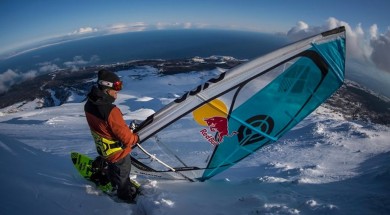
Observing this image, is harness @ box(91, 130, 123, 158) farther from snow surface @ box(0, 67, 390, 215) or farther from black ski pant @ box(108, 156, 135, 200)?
snow surface @ box(0, 67, 390, 215)

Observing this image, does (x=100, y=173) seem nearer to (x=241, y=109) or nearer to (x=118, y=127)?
(x=118, y=127)

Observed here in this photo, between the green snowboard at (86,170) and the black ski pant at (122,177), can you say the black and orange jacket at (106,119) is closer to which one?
the black ski pant at (122,177)

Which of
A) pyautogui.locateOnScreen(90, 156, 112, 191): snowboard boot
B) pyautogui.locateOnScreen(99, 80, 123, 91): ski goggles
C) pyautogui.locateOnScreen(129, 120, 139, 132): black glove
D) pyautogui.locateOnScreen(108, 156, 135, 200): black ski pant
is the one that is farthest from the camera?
pyautogui.locateOnScreen(129, 120, 139, 132): black glove

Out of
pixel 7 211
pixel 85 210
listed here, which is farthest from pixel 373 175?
pixel 7 211

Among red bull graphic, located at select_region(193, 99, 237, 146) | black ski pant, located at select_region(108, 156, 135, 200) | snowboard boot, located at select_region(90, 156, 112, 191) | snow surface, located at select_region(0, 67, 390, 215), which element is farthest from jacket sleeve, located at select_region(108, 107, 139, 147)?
red bull graphic, located at select_region(193, 99, 237, 146)

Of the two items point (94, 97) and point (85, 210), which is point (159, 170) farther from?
point (94, 97)

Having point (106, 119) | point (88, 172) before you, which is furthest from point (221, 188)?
point (106, 119)

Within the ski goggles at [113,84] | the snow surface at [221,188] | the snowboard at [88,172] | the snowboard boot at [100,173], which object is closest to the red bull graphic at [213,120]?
the snow surface at [221,188]
